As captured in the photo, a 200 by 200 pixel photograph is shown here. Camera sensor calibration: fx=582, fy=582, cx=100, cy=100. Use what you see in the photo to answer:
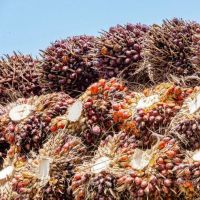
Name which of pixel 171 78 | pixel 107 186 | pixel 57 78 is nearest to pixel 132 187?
pixel 107 186

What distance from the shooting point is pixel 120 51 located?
4195 millimetres

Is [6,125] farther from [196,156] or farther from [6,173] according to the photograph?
[196,156]

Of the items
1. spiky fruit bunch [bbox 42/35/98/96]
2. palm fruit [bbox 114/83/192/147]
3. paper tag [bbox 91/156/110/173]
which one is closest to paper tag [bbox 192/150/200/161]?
palm fruit [bbox 114/83/192/147]

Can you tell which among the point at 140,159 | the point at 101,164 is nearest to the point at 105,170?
the point at 101,164

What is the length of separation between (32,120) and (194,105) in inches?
52.6

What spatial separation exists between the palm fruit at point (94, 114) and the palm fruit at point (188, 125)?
553mm

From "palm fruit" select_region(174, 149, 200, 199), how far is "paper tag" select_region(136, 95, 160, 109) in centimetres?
56

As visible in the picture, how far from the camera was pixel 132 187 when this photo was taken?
2.98 m

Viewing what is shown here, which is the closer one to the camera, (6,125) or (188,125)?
(188,125)

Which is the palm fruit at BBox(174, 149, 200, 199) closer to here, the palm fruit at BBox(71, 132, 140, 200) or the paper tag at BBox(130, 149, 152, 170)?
the paper tag at BBox(130, 149, 152, 170)

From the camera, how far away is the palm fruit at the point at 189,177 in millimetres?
2758

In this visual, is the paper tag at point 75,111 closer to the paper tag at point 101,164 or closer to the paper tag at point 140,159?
the paper tag at point 101,164

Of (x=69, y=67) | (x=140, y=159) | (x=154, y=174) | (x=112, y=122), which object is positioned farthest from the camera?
(x=69, y=67)

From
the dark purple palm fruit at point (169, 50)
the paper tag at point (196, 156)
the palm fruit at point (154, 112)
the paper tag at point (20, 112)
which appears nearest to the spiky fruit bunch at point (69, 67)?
the paper tag at point (20, 112)
